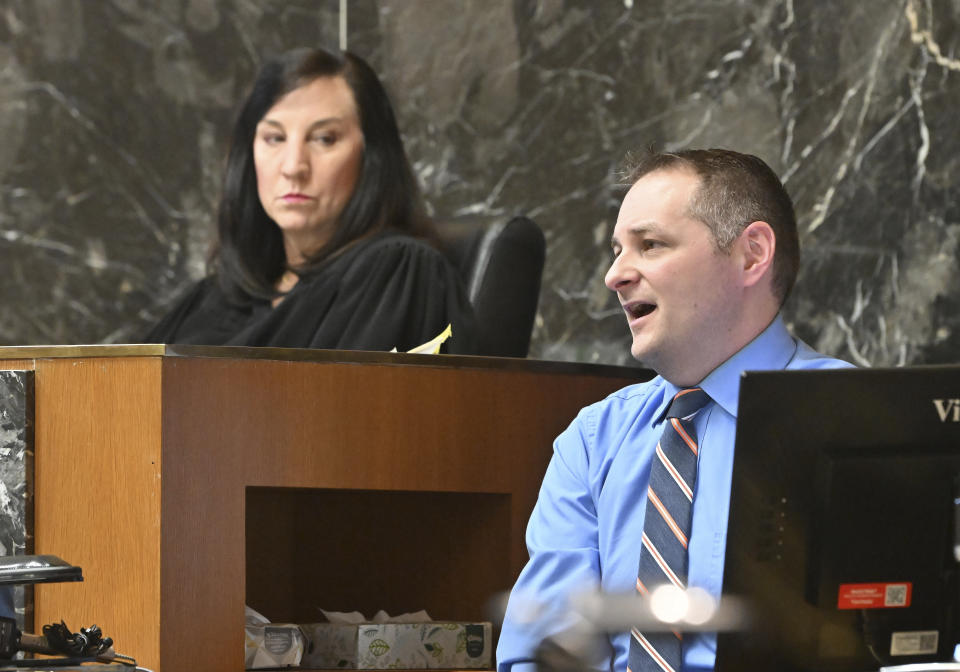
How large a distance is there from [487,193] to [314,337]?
1139 millimetres

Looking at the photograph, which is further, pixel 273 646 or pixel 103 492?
pixel 273 646

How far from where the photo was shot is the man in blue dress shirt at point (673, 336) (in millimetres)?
1611

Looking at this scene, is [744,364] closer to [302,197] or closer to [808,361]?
[808,361]

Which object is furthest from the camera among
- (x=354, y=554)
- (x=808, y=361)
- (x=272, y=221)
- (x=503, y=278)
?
(x=272, y=221)

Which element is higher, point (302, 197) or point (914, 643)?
point (302, 197)

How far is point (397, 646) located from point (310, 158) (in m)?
1.20

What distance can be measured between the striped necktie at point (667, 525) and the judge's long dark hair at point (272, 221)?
1.35 m

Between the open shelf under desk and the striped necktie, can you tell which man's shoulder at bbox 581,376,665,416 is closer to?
the striped necktie

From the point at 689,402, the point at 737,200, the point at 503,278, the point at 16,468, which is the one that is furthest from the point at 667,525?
the point at 503,278

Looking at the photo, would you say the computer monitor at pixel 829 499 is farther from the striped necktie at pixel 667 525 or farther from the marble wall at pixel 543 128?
the marble wall at pixel 543 128

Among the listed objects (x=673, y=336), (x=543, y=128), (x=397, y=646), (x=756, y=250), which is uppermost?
(x=543, y=128)

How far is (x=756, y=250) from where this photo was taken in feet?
5.49

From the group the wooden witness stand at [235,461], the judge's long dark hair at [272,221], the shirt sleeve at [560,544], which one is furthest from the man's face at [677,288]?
the judge's long dark hair at [272,221]

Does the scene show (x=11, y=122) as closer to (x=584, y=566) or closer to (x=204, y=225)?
(x=204, y=225)
